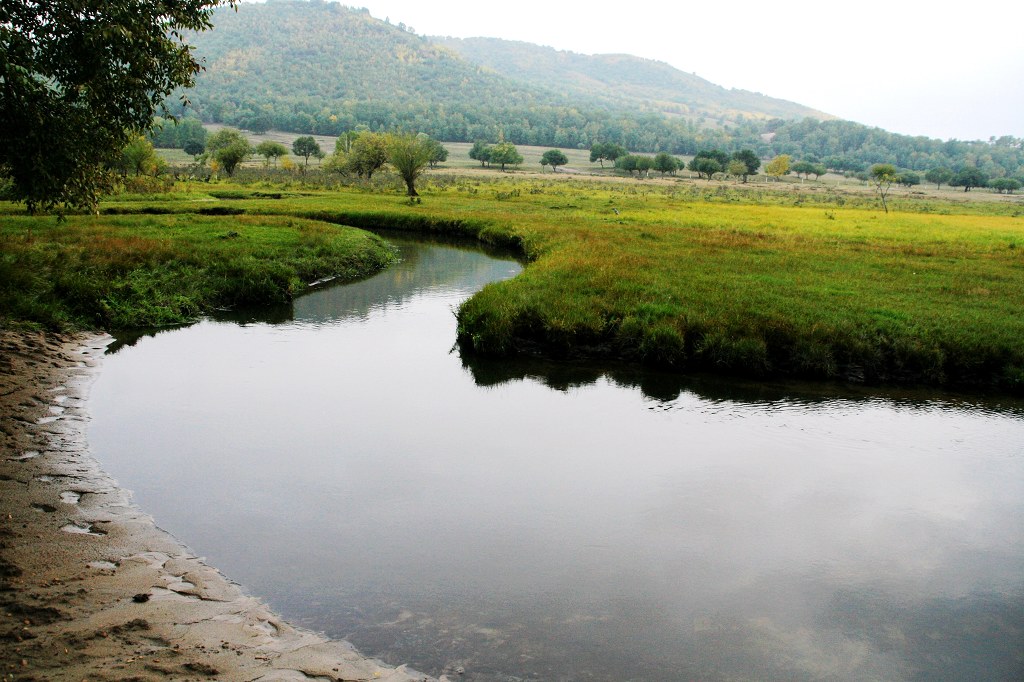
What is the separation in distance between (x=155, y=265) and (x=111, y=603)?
62.9ft

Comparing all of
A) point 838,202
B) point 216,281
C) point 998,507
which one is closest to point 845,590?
point 998,507

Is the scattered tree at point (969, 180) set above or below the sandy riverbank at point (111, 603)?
above

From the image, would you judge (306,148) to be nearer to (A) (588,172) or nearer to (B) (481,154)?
(B) (481,154)

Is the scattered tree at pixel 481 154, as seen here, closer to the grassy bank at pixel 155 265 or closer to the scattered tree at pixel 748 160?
the scattered tree at pixel 748 160

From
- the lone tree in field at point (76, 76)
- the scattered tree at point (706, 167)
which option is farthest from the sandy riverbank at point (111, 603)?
the scattered tree at point (706, 167)

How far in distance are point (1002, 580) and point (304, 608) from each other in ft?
28.2

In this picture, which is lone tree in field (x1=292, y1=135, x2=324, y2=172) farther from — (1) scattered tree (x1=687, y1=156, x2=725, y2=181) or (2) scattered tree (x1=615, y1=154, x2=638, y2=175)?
(1) scattered tree (x1=687, y1=156, x2=725, y2=181)

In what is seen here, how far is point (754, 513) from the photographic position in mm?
11117

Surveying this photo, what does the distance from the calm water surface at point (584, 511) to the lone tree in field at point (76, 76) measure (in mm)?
4634

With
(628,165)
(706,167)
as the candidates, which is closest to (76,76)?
(706,167)

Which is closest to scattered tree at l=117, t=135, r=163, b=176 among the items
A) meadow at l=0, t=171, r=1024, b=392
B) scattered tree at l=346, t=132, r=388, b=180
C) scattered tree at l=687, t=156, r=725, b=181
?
scattered tree at l=346, t=132, r=388, b=180

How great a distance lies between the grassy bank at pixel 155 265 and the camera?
758 inches

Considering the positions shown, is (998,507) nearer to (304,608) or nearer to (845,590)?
(845,590)

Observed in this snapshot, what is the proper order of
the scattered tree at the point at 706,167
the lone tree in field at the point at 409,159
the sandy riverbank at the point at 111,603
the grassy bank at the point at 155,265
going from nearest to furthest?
the sandy riverbank at the point at 111,603, the grassy bank at the point at 155,265, the lone tree in field at the point at 409,159, the scattered tree at the point at 706,167
